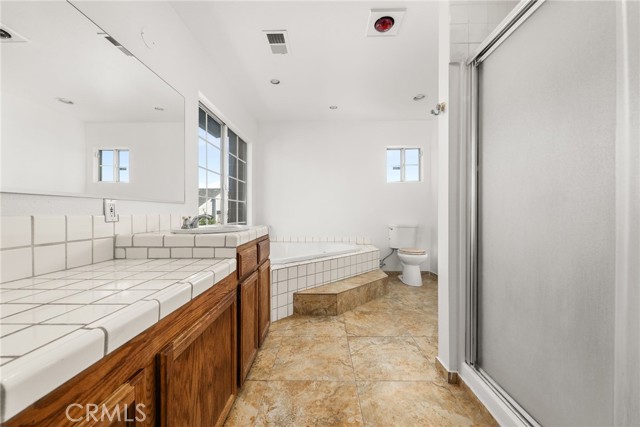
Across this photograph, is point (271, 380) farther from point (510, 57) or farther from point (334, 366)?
point (510, 57)

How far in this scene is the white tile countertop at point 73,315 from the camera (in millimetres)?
328

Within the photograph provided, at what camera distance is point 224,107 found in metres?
2.60

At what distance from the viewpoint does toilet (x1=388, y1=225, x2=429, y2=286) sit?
3.31 meters

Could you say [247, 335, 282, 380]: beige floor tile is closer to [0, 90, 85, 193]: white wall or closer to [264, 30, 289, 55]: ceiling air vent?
[0, 90, 85, 193]: white wall

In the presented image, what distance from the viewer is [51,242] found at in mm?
883

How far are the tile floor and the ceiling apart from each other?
2.36 metres

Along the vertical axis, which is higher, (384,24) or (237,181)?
(384,24)

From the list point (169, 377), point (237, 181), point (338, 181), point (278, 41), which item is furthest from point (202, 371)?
point (338, 181)

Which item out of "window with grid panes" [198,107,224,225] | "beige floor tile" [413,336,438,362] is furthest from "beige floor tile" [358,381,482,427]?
"window with grid panes" [198,107,224,225]

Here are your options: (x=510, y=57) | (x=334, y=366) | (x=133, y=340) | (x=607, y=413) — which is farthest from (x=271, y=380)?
(x=510, y=57)

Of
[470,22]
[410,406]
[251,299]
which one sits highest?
[470,22]

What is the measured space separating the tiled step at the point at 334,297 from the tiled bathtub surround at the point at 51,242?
1595 mm

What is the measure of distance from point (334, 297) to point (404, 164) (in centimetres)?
255

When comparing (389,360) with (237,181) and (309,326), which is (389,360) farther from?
(237,181)
